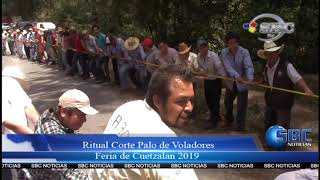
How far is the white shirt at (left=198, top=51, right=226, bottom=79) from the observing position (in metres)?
3.28

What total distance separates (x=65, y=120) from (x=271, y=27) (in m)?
1.26

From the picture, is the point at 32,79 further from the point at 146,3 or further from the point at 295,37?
the point at 295,37

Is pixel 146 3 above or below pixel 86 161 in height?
above

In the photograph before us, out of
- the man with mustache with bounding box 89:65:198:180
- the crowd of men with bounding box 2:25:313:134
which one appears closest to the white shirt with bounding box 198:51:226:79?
the crowd of men with bounding box 2:25:313:134

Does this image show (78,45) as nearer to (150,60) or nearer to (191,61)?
(150,60)

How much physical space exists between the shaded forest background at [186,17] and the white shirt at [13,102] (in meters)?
0.40

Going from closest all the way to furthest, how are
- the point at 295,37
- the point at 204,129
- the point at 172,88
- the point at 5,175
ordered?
1. the point at 172,88
2. the point at 295,37
3. the point at 204,129
4. the point at 5,175

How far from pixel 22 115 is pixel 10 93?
5.8 inches

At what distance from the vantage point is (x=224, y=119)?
11.0 ft

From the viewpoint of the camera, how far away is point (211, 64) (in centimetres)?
330

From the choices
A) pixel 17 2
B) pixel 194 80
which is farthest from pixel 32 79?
pixel 194 80

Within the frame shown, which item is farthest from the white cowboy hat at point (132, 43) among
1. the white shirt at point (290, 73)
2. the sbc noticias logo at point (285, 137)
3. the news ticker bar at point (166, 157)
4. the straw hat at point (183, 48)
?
the sbc noticias logo at point (285, 137)

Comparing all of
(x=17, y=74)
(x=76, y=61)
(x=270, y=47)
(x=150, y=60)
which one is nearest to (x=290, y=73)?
(x=270, y=47)

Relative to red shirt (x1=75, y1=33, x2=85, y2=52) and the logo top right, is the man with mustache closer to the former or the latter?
the logo top right
